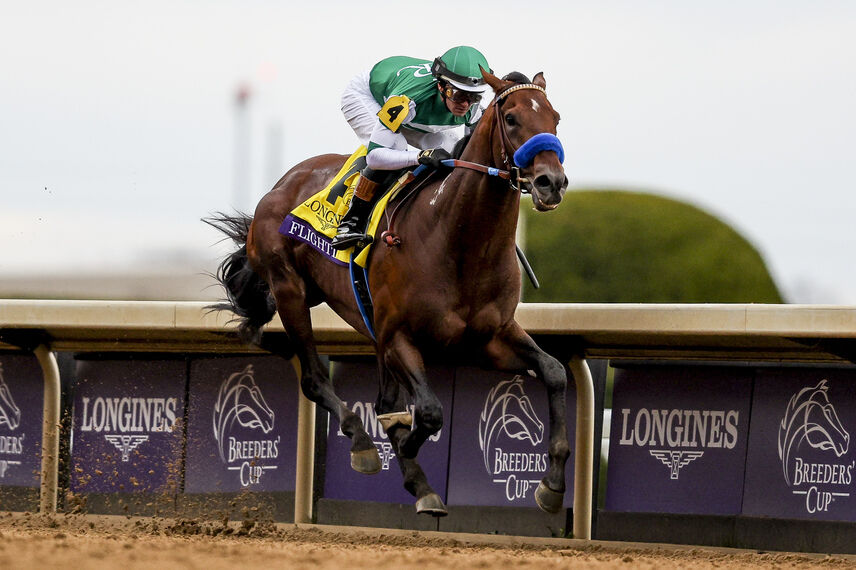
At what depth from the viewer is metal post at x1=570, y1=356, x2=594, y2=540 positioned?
7664mm

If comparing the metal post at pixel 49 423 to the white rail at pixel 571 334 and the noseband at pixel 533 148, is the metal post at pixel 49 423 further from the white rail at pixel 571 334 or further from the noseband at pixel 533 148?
the noseband at pixel 533 148

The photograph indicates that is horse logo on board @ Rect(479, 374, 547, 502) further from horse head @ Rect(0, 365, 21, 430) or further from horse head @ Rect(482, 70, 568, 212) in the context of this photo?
horse head @ Rect(0, 365, 21, 430)

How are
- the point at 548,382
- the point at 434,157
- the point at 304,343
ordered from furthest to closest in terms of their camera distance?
the point at 304,343 → the point at 434,157 → the point at 548,382

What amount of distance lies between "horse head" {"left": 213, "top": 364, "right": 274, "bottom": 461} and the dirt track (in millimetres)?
755

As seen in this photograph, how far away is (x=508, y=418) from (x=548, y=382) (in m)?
2.35

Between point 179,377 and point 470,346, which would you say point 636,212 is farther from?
point 470,346

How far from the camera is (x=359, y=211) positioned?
6.39 meters

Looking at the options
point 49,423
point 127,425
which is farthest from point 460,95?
point 49,423

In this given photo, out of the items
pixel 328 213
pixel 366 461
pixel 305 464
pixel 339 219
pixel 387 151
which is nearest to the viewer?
pixel 387 151

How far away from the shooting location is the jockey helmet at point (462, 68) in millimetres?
5961

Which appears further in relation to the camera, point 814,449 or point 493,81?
point 814,449

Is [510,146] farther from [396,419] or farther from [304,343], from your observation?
[304,343]

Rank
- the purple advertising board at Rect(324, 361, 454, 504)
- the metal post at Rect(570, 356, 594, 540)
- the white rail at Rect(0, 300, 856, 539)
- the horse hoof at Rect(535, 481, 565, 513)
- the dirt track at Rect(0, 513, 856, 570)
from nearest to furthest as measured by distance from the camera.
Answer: the dirt track at Rect(0, 513, 856, 570) → the horse hoof at Rect(535, 481, 565, 513) → the white rail at Rect(0, 300, 856, 539) → the metal post at Rect(570, 356, 594, 540) → the purple advertising board at Rect(324, 361, 454, 504)

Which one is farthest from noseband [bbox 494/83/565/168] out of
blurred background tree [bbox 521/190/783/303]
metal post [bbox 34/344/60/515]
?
blurred background tree [bbox 521/190/783/303]
